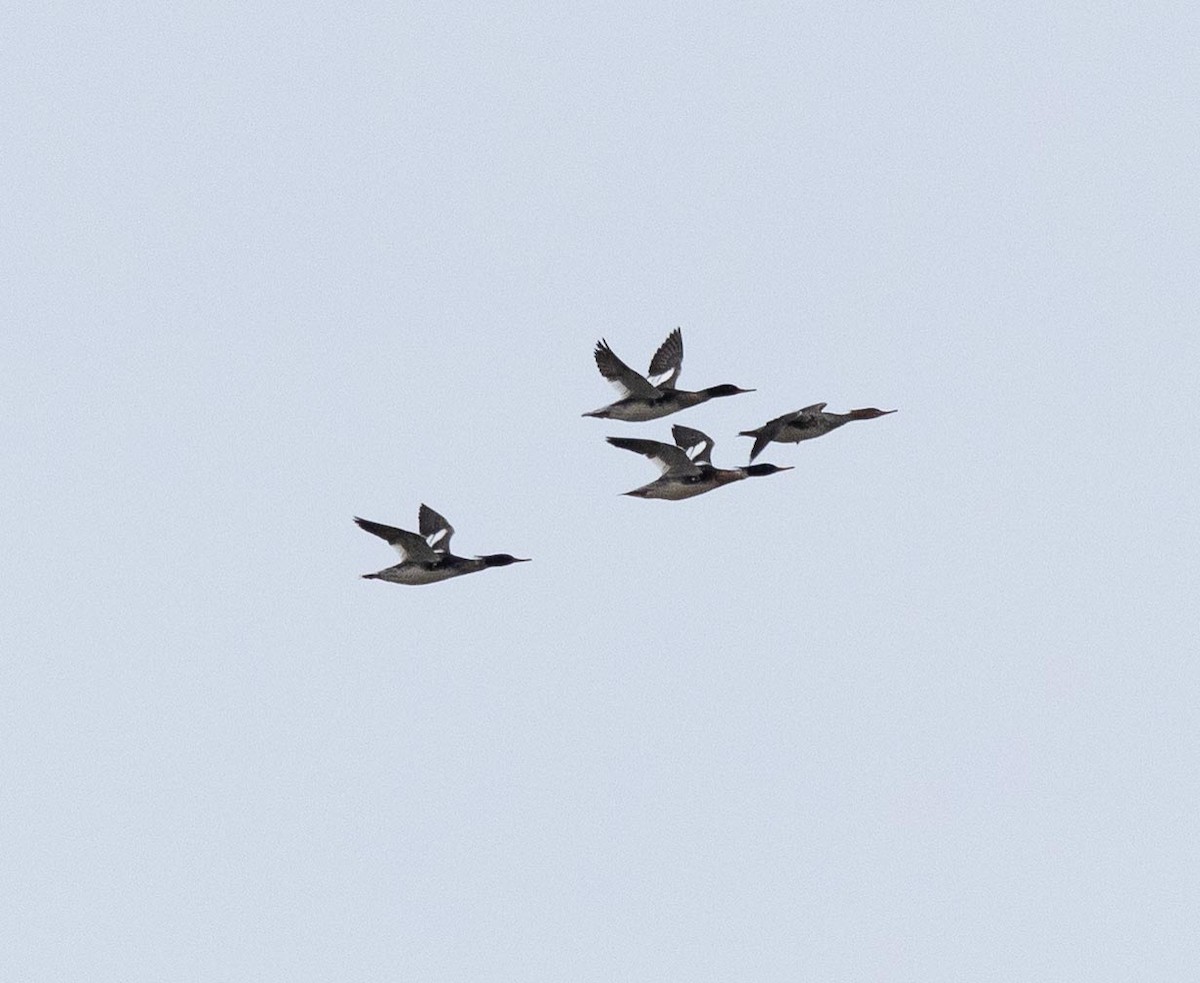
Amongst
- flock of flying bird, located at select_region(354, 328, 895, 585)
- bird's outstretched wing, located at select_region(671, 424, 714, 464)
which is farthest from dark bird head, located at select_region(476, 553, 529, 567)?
bird's outstretched wing, located at select_region(671, 424, 714, 464)

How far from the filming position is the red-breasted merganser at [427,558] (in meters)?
33.1

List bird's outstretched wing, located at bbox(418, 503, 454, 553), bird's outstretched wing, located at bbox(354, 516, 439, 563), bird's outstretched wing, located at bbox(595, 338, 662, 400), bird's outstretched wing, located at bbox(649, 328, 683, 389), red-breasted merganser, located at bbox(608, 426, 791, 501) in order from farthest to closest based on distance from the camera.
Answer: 1. bird's outstretched wing, located at bbox(649, 328, 683, 389)
2. bird's outstretched wing, located at bbox(595, 338, 662, 400)
3. red-breasted merganser, located at bbox(608, 426, 791, 501)
4. bird's outstretched wing, located at bbox(418, 503, 454, 553)
5. bird's outstretched wing, located at bbox(354, 516, 439, 563)

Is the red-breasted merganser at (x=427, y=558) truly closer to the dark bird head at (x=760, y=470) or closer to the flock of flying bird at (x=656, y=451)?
the flock of flying bird at (x=656, y=451)

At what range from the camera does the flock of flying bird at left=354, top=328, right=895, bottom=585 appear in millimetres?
33469

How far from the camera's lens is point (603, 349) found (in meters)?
36.9

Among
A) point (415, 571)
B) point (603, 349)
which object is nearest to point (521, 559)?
point (415, 571)

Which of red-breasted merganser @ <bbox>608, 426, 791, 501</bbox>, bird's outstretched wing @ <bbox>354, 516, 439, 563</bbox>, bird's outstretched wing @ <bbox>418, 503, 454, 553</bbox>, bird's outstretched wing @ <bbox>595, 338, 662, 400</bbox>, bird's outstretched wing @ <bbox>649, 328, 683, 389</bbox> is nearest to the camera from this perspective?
bird's outstretched wing @ <bbox>354, 516, 439, 563</bbox>

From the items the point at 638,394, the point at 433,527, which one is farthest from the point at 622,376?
the point at 433,527

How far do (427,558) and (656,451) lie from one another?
439cm

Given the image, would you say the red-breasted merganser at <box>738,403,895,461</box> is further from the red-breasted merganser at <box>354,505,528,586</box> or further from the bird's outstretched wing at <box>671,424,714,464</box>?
the red-breasted merganser at <box>354,505,528,586</box>

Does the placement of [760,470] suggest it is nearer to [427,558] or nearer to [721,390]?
[721,390]

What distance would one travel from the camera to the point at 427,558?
33531 mm

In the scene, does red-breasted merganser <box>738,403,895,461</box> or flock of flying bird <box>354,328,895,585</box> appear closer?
flock of flying bird <box>354,328,895,585</box>

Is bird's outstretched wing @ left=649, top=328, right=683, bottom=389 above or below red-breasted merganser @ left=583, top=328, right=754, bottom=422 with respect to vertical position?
above
